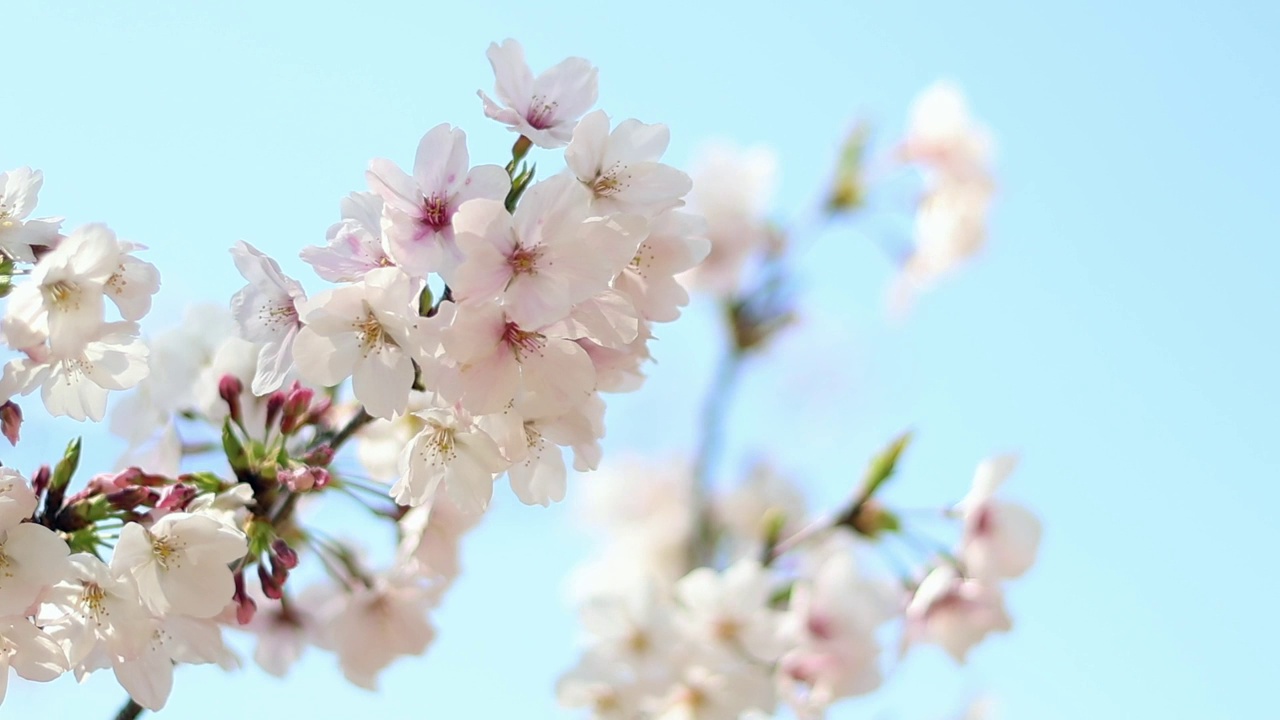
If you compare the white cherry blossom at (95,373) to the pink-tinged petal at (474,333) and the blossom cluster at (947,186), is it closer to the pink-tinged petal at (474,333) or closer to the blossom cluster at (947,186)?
the pink-tinged petal at (474,333)

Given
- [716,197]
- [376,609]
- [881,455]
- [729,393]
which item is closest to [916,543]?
[881,455]

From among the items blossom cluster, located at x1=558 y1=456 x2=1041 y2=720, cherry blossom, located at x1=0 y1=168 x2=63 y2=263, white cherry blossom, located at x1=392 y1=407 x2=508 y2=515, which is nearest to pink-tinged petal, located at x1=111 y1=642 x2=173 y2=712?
white cherry blossom, located at x1=392 y1=407 x2=508 y2=515

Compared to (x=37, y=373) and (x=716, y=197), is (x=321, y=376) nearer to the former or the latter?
(x=37, y=373)

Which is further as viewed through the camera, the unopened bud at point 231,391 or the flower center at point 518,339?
the unopened bud at point 231,391

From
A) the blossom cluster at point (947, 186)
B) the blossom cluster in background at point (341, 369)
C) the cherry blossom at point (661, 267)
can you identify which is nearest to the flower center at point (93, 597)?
the blossom cluster in background at point (341, 369)

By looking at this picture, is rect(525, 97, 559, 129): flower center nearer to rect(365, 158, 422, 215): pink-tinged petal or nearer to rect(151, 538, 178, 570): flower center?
rect(365, 158, 422, 215): pink-tinged petal
